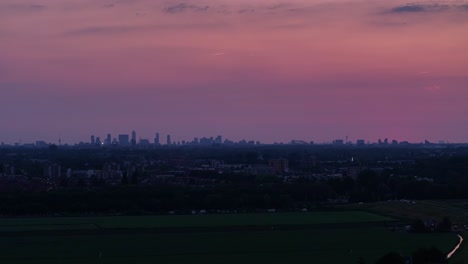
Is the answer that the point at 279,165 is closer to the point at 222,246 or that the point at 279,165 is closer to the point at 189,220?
the point at 189,220

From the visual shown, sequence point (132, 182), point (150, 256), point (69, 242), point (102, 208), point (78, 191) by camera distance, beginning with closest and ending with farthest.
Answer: point (150, 256), point (69, 242), point (102, 208), point (78, 191), point (132, 182)

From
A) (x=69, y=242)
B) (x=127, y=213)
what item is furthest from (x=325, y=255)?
(x=127, y=213)

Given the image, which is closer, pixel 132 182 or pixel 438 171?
pixel 132 182

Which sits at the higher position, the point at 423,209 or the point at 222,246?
the point at 423,209

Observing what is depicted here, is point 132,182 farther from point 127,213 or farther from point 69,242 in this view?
point 69,242

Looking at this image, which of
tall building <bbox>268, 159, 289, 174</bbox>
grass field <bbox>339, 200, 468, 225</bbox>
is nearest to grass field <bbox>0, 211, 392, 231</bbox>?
grass field <bbox>339, 200, 468, 225</bbox>

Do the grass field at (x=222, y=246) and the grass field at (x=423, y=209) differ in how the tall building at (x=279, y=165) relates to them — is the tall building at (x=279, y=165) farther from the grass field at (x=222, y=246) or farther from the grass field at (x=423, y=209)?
the grass field at (x=222, y=246)

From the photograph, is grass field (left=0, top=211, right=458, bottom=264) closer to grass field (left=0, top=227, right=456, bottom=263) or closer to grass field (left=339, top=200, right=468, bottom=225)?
grass field (left=0, top=227, right=456, bottom=263)

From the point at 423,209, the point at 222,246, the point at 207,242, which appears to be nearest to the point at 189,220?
the point at 207,242

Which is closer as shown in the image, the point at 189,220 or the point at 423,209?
the point at 189,220
